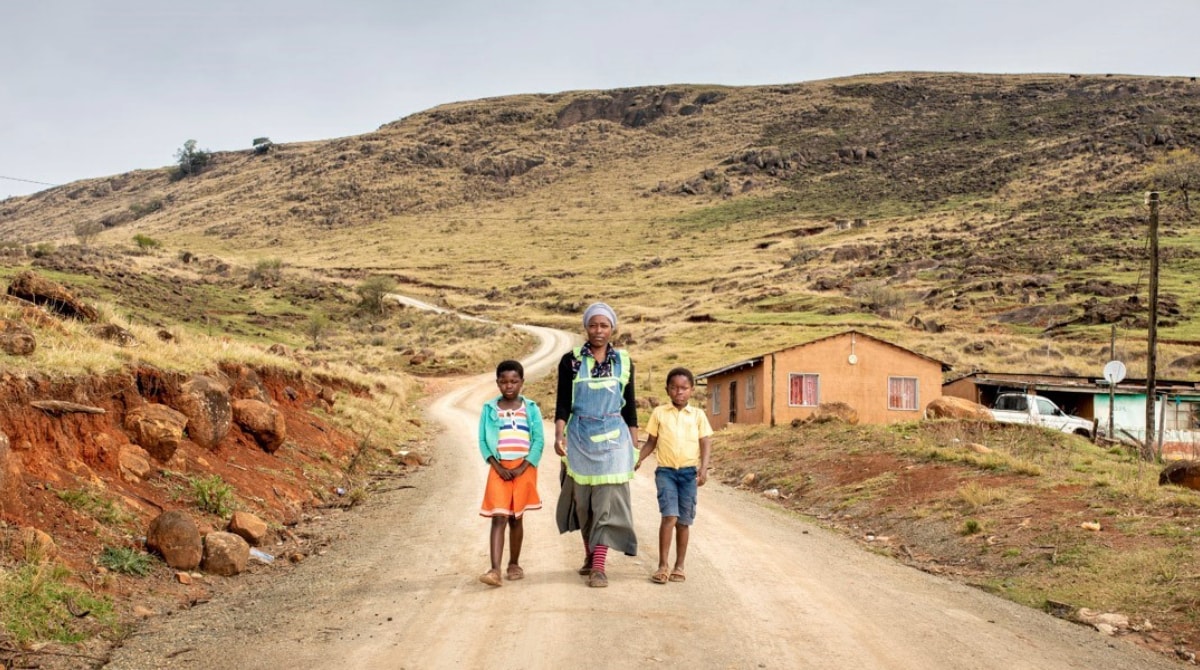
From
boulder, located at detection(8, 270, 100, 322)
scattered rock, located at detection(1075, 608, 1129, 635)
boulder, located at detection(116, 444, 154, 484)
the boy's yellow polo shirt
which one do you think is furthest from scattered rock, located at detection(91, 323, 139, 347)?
scattered rock, located at detection(1075, 608, 1129, 635)

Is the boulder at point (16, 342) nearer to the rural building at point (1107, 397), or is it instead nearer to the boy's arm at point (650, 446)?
the boy's arm at point (650, 446)

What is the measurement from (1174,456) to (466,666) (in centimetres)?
2650

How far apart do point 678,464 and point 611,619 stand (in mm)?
1856

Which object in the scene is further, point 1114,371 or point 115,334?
point 1114,371

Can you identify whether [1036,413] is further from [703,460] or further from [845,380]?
[703,460]

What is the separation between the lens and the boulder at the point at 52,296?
14.9 meters

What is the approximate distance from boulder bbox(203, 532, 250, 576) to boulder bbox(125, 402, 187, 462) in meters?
1.93

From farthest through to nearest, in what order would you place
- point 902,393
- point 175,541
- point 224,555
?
1. point 902,393
2. point 224,555
3. point 175,541

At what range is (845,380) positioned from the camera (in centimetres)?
3341

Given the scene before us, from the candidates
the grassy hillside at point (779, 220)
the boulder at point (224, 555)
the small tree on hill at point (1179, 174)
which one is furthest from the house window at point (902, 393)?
the small tree on hill at point (1179, 174)

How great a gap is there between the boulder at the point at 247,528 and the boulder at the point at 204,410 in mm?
2076

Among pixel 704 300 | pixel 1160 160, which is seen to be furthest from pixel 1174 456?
pixel 1160 160

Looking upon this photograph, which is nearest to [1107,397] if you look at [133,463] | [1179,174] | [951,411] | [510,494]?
[951,411]

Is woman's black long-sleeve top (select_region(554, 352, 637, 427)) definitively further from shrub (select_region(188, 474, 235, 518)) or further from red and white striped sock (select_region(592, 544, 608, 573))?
shrub (select_region(188, 474, 235, 518))
